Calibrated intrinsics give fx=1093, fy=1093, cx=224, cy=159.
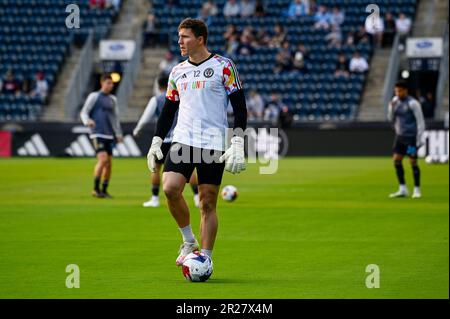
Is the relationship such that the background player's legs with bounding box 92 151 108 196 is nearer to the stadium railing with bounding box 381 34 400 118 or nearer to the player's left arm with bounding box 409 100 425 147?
the player's left arm with bounding box 409 100 425 147

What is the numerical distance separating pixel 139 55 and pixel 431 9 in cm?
1212

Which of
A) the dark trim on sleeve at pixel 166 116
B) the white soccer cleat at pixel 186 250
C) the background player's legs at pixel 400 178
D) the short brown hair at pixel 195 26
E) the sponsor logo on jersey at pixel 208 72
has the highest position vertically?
the short brown hair at pixel 195 26

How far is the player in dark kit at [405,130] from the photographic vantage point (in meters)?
22.8

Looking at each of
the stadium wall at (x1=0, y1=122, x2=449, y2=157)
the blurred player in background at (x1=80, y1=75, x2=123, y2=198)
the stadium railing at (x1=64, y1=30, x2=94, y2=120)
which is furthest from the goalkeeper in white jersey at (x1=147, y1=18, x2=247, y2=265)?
the stadium railing at (x1=64, y1=30, x2=94, y2=120)

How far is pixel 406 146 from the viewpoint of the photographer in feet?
75.8

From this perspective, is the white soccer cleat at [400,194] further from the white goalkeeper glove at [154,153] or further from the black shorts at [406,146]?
the white goalkeeper glove at [154,153]

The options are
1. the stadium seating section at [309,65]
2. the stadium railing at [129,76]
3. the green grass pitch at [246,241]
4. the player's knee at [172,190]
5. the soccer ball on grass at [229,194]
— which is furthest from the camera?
the stadium railing at [129,76]

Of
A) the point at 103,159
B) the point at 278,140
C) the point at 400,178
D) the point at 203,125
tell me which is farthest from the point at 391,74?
the point at 203,125

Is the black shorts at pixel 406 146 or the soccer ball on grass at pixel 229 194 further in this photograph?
the black shorts at pixel 406 146

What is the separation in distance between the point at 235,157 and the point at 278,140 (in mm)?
28371

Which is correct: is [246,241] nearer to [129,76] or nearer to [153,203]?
[153,203]

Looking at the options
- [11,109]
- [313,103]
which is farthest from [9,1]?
[313,103]

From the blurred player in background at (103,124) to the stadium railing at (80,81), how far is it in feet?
66.1

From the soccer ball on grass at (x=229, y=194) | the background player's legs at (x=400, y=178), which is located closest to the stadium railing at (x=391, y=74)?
the background player's legs at (x=400, y=178)
